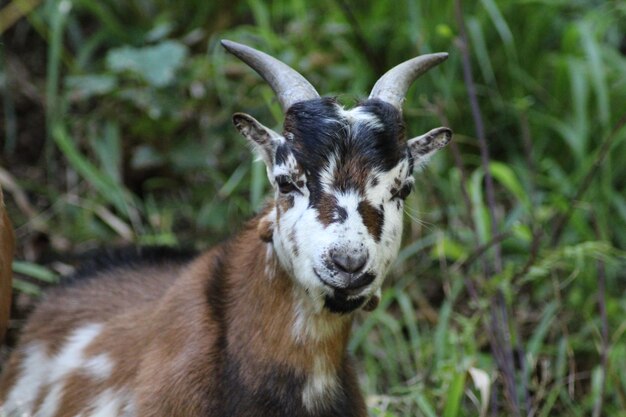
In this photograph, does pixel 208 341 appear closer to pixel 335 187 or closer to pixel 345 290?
pixel 345 290

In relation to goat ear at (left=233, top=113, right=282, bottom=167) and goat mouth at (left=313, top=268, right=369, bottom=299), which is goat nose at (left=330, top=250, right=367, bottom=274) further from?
goat ear at (left=233, top=113, right=282, bottom=167)

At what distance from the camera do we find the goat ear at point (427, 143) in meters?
4.23

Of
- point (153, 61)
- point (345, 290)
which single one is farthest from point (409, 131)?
point (345, 290)

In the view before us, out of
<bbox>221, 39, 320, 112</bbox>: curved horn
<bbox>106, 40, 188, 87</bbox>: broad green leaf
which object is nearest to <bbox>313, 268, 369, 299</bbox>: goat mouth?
<bbox>221, 39, 320, 112</bbox>: curved horn

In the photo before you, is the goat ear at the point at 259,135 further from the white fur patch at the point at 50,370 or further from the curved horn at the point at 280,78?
the white fur patch at the point at 50,370

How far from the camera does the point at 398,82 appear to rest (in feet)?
14.0

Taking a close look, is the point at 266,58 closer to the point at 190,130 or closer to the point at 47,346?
the point at 47,346

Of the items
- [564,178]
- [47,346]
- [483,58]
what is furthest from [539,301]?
[47,346]

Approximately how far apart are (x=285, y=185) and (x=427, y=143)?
Answer: 63 centimetres

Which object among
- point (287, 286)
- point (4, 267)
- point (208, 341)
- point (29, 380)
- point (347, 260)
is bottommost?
point (29, 380)

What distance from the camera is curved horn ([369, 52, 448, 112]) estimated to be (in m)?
4.21

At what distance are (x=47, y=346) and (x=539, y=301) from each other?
296cm

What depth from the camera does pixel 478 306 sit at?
5473mm

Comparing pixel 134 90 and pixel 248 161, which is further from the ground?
pixel 134 90
